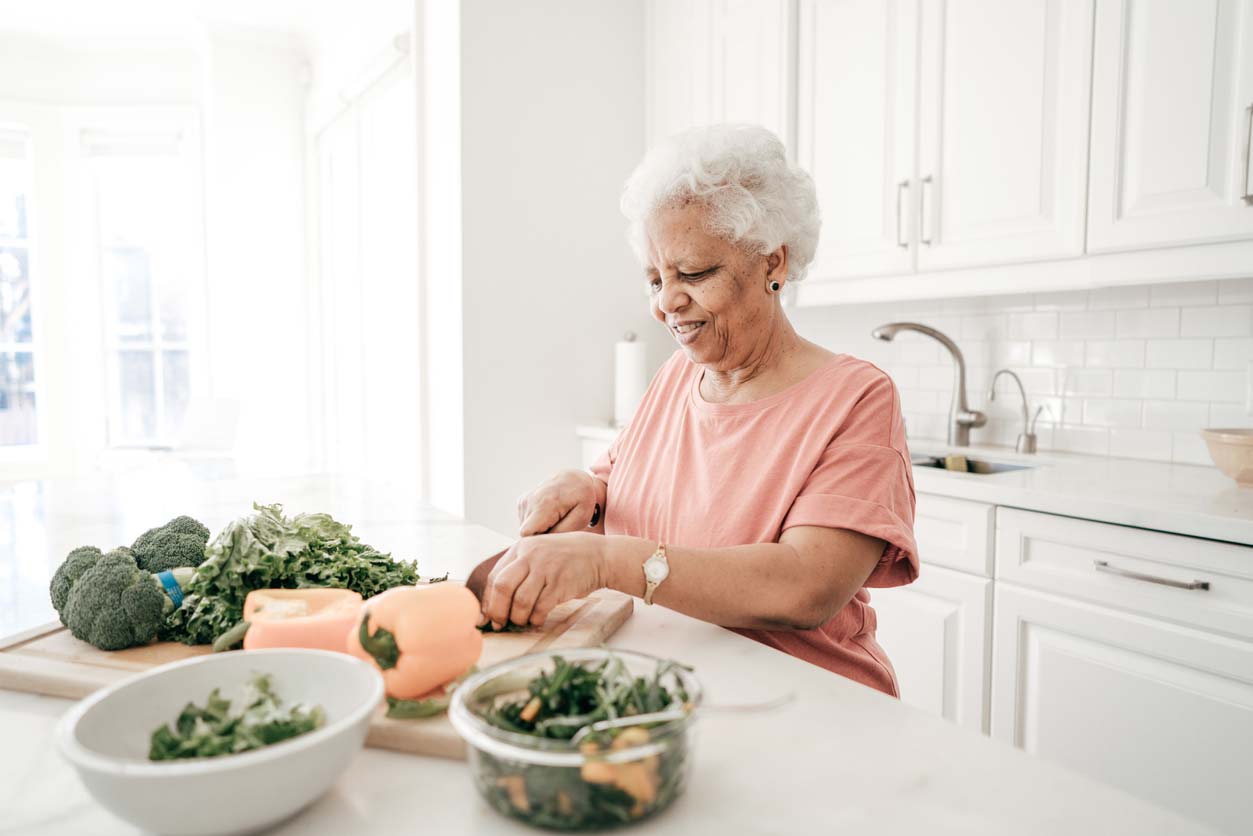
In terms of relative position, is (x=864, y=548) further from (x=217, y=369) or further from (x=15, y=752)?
(x=217, y=369)

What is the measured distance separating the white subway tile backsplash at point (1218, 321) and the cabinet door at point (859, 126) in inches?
27.0

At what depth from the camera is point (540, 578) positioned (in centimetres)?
95

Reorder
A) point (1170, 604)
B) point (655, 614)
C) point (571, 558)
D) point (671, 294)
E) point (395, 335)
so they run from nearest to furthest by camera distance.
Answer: point (571, 558) < point (655, 614) < point (671, 294) < point (1170, 604) < point (395, 335)

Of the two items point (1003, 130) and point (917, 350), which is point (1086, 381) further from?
point (1003, 130)

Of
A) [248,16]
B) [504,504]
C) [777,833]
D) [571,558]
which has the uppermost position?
[248,16]

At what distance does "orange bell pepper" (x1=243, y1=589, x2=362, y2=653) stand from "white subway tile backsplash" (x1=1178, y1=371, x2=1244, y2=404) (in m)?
2.09

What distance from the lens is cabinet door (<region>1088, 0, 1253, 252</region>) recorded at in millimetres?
1730

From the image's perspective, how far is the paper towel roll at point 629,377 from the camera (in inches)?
124

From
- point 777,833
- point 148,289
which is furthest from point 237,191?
point 777,833

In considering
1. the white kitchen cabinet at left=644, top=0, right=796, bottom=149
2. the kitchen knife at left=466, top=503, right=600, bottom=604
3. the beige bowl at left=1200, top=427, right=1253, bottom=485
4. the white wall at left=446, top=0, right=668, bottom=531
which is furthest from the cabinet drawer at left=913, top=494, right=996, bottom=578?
the white wall at left=446, top=0, right=668, bottom=531

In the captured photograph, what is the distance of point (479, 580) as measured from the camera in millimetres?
986

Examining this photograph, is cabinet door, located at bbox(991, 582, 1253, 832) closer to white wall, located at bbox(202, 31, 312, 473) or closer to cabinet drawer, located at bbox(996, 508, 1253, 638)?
cabinet drawer, located at bbox(996, 508, 1253, 638)

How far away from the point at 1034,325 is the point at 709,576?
6.06 feet

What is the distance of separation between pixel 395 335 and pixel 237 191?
1851 millimetres
